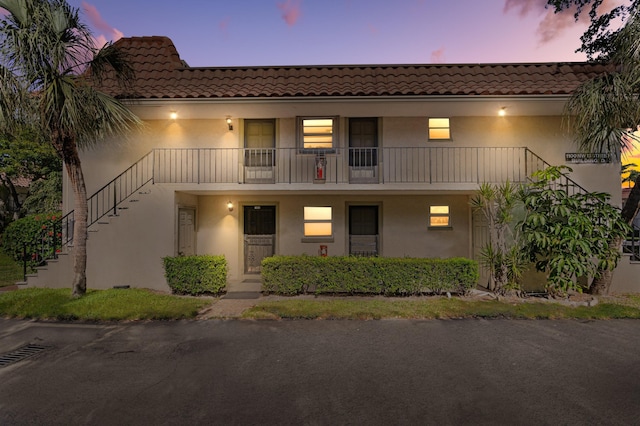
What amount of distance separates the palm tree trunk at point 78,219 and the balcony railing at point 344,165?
2.34 meters

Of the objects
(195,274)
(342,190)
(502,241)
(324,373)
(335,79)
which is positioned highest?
(335,79)

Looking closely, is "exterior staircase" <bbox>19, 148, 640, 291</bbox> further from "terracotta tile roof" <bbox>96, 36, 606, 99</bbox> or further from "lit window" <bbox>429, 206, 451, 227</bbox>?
"terracotta tile roof" <bbox>96, 36, 606, 99</bbox>

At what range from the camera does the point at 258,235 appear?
1104cm

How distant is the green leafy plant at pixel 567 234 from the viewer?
7445mm

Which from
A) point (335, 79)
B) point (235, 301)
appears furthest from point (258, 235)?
point (335, 79)

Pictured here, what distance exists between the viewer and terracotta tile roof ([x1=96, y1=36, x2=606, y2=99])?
9422 millimetres

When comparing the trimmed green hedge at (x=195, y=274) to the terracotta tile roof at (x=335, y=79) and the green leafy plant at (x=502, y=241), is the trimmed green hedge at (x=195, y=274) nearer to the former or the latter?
the terracotta tile roof at (x=335, y=79)

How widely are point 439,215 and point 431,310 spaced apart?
4.67 metres

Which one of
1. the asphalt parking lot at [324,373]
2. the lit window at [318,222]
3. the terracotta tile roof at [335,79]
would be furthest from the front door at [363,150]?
the asphalt parking lot at [324,373]

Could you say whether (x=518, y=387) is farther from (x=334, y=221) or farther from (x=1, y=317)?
(x=1, y=317)

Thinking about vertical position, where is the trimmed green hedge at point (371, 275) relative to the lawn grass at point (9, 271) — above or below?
above

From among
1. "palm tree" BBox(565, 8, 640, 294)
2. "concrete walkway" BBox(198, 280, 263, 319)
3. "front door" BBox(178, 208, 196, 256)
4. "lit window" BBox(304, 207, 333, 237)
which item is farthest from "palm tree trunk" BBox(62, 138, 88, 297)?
"palm tree" BBox(565, 8, 640, 294)

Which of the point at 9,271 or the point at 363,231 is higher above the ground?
the point at 363,231

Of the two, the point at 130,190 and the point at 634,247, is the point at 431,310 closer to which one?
the point at 634,247
